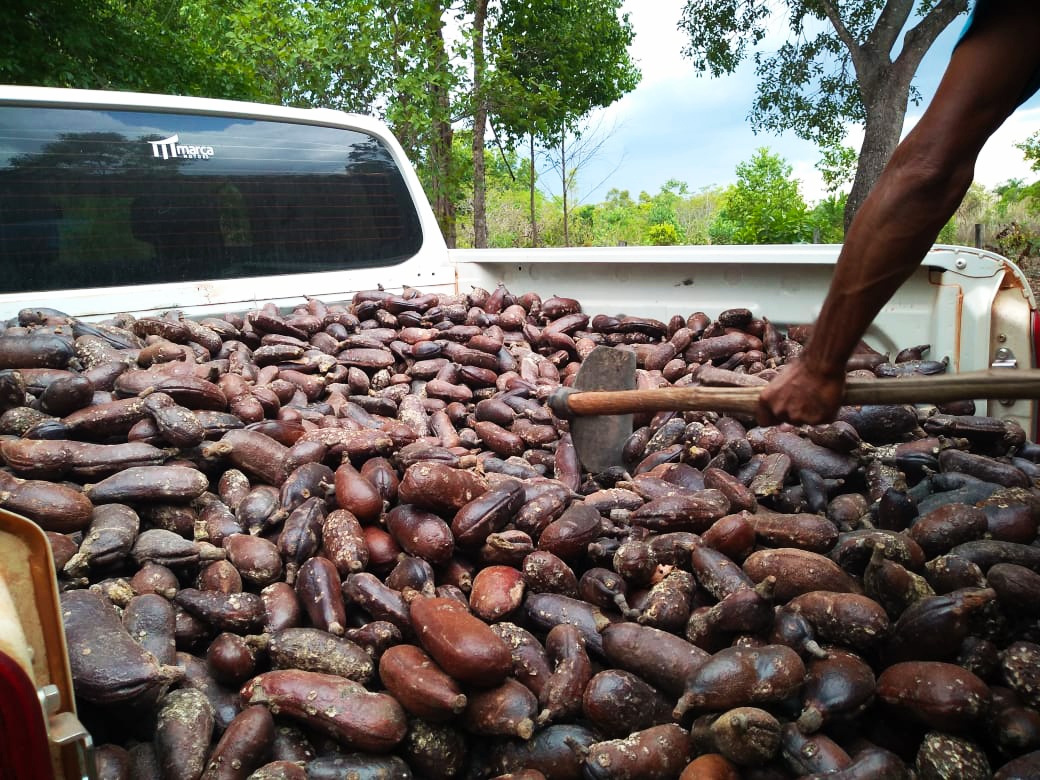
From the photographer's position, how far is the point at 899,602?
2047mm

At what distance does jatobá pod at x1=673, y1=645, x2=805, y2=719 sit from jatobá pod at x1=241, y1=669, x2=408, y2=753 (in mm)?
673

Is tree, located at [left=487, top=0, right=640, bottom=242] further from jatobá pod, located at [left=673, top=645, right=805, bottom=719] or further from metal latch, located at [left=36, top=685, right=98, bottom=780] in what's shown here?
metal latch, located at [left=36, top=685, right=98, bottom=780]

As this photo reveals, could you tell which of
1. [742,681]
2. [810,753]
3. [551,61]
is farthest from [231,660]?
[551,61]

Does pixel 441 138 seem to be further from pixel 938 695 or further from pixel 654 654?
pixel 938 695

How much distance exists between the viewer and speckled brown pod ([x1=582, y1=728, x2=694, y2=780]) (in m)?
1.69

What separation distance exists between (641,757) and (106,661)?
1.21 m

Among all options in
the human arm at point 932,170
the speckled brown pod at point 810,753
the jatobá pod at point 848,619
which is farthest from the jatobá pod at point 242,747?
the human arm at point 932,170

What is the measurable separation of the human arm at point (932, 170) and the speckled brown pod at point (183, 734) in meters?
1.74

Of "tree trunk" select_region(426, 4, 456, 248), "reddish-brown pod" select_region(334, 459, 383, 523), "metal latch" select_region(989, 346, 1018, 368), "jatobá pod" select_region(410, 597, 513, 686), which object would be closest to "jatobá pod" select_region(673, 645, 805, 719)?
"jatobá pod" select_region(410, 597, 513, 686)

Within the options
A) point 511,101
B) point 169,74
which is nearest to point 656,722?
point 511,101

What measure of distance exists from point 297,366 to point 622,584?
2.16 m

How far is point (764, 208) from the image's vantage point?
14539 millimetres

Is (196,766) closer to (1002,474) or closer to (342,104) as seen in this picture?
(1002,474)

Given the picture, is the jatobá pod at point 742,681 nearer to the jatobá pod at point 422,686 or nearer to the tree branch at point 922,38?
the jatobá pod at point 422,686
